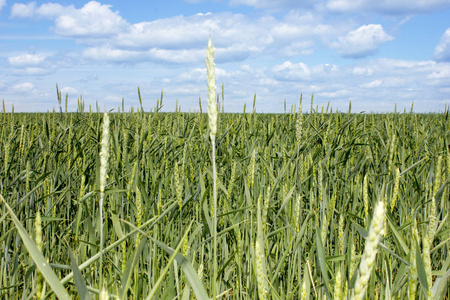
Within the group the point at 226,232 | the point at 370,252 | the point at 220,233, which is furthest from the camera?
the point at 226,232

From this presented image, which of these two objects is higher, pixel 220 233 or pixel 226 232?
pixel 220 233

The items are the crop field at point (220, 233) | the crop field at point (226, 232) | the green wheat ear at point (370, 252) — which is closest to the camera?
the green wheat ear at point (370, 252)

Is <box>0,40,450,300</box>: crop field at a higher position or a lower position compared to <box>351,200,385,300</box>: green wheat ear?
lower

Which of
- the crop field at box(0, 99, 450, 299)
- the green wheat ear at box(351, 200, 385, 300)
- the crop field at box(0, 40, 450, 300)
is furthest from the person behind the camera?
the crop field at box(0, 99, 450, 299)

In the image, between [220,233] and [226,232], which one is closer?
[220,233]

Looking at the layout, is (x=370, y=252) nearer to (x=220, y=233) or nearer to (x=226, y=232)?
(x=220, y=233)

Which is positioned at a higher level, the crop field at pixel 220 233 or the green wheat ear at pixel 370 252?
the green wheat ear at pixel 370 252

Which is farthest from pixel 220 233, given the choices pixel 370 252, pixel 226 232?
pixel 370 252

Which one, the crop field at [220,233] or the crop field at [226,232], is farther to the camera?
the crop field at [226,232]

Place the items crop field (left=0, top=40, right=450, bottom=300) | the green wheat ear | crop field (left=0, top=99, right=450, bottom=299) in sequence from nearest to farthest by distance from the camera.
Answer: the green wheat ear, crop field (left=0, top=40, right=450, bottom=300), crop field (left=0, top=99, right=450, bottom=299)

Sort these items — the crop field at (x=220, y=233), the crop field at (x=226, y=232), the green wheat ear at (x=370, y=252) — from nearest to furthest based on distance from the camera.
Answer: the green wheat ear at (x=370, y=252) → the crop field at (x=220, y=233) → the crop field at (x=226, y=232)

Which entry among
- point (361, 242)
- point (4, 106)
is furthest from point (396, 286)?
point (4, 106)

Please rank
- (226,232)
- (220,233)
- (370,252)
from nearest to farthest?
(370,252) → (220,233) → (226,232)

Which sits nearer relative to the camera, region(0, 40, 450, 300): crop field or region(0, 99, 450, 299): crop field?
region(0, 40, 450, 300): crop field
